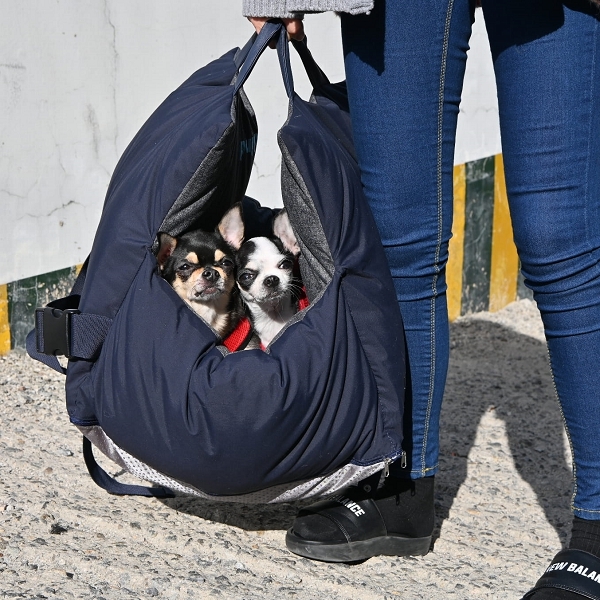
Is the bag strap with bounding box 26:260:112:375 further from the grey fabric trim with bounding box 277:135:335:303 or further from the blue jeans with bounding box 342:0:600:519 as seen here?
the blue jeans with bounding box 342:0:600:519

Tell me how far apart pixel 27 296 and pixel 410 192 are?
1.98 meters

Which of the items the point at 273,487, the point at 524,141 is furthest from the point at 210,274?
the point at 524,141

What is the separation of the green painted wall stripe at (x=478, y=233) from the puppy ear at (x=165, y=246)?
2475 millimetres

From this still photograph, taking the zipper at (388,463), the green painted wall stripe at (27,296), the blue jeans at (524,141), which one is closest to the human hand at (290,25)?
the blue jeans at (524,141)

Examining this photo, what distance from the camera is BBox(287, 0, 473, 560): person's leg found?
199 cm

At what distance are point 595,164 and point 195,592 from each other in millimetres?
1333

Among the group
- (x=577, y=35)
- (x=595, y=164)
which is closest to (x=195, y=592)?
(x=595, y=164)

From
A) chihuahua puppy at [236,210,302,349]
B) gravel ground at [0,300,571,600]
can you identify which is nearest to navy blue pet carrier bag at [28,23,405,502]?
gravel ground at [0,300,571,600]

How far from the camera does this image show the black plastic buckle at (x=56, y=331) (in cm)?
216

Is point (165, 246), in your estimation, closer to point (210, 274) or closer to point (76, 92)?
point (210, 274)

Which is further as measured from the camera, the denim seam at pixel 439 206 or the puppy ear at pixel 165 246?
the puppy ear at pixel 165 246

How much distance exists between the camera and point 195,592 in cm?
217

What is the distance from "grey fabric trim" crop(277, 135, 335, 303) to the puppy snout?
0.60m

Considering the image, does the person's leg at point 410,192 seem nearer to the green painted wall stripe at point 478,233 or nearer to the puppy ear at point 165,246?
the puppy ear at point 165,246
